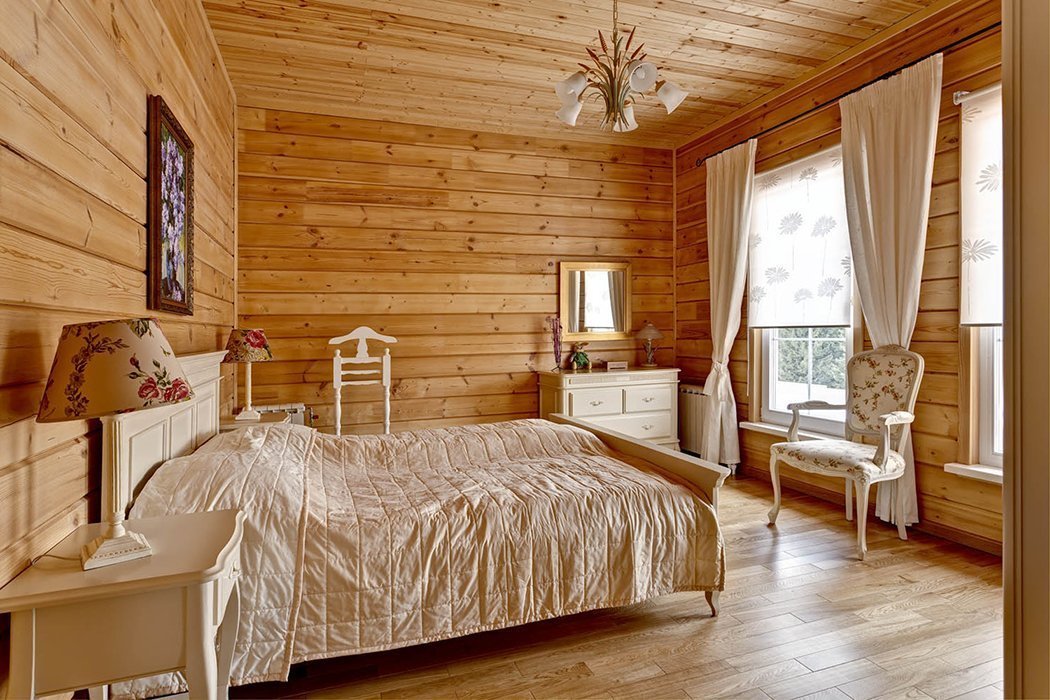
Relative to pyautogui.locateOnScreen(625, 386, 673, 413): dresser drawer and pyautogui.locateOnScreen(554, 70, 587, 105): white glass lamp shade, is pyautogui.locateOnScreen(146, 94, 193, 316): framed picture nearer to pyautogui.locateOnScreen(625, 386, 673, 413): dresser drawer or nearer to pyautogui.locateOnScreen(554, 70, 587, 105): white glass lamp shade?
pyautogui.locateOnScreen(554, 70, 587, 105): white glass lamp shade

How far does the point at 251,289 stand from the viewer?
423 cm

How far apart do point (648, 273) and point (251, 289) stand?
3408 mm

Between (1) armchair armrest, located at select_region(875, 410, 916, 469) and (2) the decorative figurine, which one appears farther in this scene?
(2) the decorative figurine

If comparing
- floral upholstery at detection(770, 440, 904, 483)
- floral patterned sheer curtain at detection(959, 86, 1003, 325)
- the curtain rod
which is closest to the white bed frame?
floral upholstery at detection(770, 440, 904, 483)

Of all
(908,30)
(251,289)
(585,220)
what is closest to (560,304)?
(585,220)

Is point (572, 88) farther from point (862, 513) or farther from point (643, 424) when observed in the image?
point (643, 424)

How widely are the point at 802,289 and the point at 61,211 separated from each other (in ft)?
13.3

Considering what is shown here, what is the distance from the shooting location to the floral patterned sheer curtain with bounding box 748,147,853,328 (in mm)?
3729

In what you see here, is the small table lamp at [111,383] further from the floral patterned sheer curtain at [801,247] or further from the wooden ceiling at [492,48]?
the floral patterned sheer curtain at [801,247]

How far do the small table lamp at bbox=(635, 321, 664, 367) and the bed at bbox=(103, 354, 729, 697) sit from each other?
258cm

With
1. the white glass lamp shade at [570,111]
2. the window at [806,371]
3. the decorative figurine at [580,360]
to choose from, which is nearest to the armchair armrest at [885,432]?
the window at [806,371]

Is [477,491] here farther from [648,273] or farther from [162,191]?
[648,273]

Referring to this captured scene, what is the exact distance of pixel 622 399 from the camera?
15.4 ft

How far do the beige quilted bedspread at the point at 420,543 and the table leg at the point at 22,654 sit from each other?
62cm
